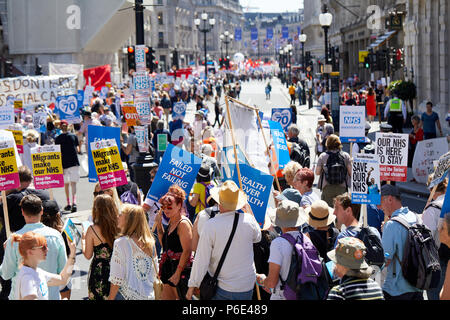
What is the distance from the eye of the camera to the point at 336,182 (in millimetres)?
9641

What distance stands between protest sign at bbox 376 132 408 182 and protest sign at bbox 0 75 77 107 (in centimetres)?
1589

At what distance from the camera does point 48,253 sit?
6.01 m

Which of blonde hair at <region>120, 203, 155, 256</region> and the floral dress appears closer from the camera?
blonde hair at <region>120, 203, 155, 256</region>

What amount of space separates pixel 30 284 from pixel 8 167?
133 inches

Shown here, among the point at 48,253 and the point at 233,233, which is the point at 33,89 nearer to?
the point at 48,253

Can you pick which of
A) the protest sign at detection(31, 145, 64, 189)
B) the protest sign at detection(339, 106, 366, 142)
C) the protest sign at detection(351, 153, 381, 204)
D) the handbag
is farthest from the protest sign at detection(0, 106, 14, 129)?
the handbag

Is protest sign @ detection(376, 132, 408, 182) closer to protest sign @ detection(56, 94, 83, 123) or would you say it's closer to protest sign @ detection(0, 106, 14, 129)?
protest sign @ detection(0, 106, 14, 129)

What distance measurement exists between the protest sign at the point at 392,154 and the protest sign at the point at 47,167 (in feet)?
14.3

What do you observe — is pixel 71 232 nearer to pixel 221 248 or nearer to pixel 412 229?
pixel 221 248

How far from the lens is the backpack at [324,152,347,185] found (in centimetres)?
960

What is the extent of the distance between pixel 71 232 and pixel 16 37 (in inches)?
1785
